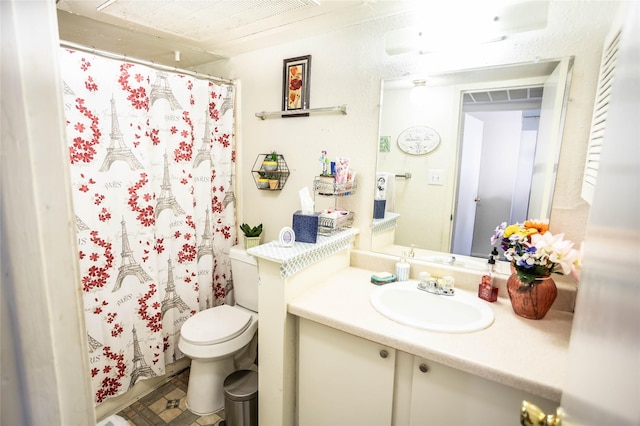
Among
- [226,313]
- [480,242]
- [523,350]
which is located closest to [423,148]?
[480,242]

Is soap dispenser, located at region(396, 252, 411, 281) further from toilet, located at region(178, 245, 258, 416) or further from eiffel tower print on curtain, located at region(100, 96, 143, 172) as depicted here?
eiffel tower print on curtain, located at region(100, 96, 143, 172)

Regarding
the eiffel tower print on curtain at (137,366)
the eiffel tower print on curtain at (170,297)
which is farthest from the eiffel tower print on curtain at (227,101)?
the eiffel tower print on curtain at (137,366)

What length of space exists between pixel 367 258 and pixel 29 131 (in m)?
1.57

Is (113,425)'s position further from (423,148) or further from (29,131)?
(423,148)

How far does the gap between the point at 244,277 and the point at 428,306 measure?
1.15 meters

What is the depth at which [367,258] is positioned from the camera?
1.75 m

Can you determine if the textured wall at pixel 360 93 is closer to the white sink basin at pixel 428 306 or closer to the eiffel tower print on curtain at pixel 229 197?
the eiffel tower print on curtain at pixel 229 197

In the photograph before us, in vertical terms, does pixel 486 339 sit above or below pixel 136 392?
above

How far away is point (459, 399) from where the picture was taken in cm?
103

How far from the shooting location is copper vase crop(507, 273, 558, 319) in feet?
3.92

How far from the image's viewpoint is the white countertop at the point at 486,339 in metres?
0.93

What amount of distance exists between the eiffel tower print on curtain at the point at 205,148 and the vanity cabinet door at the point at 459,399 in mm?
1645

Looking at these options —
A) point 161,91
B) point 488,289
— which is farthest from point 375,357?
point 161,91

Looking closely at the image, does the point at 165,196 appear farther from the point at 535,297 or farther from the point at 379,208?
the point at 535,297
